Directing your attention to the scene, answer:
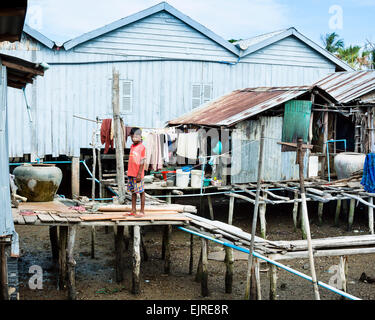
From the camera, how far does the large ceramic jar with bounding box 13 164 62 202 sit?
10.4 metres

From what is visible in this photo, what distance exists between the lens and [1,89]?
275 inches

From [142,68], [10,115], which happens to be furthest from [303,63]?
[10,115]

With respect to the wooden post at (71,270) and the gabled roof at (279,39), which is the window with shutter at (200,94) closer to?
the gabled roof at (279,39)

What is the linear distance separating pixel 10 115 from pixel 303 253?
11.0m

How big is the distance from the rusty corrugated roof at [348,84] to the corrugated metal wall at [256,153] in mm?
2759

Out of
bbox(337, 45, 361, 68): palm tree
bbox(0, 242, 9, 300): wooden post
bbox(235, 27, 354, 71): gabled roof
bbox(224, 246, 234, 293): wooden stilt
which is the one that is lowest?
bbox(224, 246, 234, 293): wooden stilt

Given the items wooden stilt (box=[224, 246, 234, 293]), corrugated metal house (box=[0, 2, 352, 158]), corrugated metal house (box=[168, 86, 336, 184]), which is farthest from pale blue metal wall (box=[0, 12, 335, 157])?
wooden stilt (box=[224, 246, 234, 293])

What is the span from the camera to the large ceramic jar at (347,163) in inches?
602

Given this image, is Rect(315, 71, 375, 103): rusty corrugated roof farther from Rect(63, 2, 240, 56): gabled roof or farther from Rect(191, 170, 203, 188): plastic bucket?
Rect(191, 170, 203, 188): plastic bucket

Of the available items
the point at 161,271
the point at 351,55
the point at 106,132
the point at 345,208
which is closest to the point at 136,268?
the point at 161,271

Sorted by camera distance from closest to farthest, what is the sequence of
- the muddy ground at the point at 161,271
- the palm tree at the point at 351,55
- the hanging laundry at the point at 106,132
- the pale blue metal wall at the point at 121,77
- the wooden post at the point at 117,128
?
1. the muddy ground at the point at 161,271
2. the wooden post at the point at 117,128
3. the hanging laundry at the point at 106,132
4. the pale blue metal wall at the point at 121,77
5. the palm tree at the point at 351,55

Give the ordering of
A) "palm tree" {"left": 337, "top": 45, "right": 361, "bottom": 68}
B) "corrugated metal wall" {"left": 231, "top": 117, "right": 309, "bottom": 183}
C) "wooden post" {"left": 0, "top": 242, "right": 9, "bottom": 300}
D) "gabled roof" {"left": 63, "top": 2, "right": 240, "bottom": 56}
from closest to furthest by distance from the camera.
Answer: "wooden post" {"left": 0, "top": 242, "right": 9, "bottom": 300} < "corrugated metal wall" {"left": 231, "top": 117, "right": 309, "bottom": 183} < "gabled roof" {"left": 63, "top": 2, "right": 240, "bottom": 56} < "palm tree" {"left": 337, "top": 45, "right": 361, "bottom": 68}

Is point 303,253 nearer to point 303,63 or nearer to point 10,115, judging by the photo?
point 10,115

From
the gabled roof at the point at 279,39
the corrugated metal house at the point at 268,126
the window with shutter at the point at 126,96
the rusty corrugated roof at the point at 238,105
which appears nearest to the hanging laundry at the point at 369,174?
the corrugated metal house at the point at 268,126
